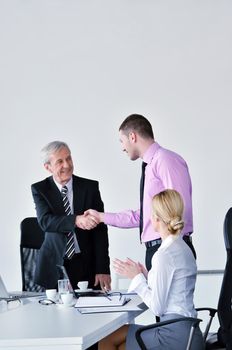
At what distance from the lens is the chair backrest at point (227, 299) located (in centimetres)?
357

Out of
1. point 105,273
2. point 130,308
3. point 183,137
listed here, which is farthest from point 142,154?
point 183,137

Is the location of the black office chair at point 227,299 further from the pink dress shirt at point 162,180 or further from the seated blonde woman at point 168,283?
the pink dress shirt at point 162,180

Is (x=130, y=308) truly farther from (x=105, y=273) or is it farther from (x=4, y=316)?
(x=105, y=273)

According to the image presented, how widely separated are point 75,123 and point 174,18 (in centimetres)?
131

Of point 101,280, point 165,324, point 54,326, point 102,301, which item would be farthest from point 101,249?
point 54,326

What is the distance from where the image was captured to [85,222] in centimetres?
461

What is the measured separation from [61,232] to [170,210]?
1.32 metres

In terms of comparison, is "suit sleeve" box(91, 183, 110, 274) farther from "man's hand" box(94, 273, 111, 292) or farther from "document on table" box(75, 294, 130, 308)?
"document on table" box(75, 294, 130, 308)

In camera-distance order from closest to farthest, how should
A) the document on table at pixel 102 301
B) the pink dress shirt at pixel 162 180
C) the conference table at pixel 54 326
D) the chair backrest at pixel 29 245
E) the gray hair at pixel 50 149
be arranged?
the conference table at pixel 54 326 → the document on table at pixel 102 301 → the pink dress shirt at pixel 162 180 → the gray hair at pixel 50 149 → the chair backrest at pixel 29 245

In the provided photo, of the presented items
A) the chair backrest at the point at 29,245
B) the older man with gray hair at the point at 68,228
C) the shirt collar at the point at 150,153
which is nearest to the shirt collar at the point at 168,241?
the shirt collar at the point at 150,153

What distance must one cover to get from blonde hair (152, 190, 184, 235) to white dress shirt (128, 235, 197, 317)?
0.20 ft

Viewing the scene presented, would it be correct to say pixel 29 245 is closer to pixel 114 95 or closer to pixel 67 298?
pixel 67 298

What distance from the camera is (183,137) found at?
6.26 m

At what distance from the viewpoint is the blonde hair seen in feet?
11.7
